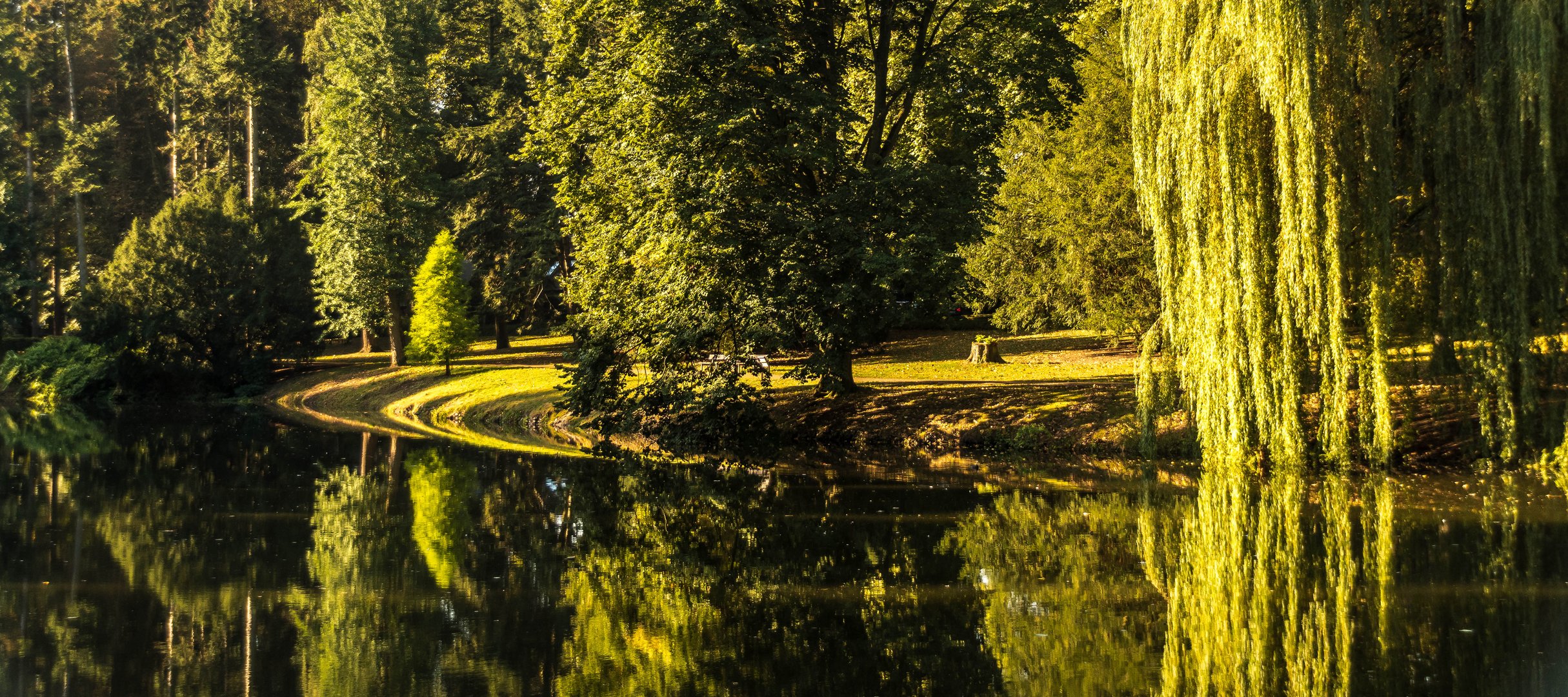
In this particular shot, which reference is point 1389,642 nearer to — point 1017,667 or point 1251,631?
point 1251,631

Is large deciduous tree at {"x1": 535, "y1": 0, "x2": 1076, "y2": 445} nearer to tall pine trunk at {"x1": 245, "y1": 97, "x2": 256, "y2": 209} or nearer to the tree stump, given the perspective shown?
the tree stump

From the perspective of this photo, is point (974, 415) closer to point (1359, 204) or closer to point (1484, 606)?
point (1359, 204)

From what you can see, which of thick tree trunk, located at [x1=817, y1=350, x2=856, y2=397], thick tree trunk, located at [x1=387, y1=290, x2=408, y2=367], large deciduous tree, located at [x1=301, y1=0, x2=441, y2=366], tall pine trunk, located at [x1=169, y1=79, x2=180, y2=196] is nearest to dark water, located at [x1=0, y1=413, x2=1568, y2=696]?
thick tree trunk, located at [x1=817, y1=350, x2=856, y2=397]

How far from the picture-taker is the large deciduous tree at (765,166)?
2431cm

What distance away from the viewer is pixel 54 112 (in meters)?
59.2

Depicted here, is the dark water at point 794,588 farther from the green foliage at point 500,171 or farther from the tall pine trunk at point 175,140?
the tall pine trunk at point 175,140

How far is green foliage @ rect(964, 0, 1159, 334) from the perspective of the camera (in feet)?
97.3

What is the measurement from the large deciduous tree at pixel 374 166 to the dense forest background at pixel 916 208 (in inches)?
5.6

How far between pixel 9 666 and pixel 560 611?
416cm

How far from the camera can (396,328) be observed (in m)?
45.7

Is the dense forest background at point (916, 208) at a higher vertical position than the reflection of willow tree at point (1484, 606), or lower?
higher

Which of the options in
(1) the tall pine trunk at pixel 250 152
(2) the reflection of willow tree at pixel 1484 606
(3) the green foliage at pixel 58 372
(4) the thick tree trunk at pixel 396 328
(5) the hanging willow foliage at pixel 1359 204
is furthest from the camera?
(1) the tall pine trunk at pixel 250 152

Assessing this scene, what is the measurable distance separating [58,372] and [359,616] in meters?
41.1

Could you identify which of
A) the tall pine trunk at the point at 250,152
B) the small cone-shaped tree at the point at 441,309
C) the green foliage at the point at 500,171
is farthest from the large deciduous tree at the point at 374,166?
the tall pine trunk at the point at 250,152
